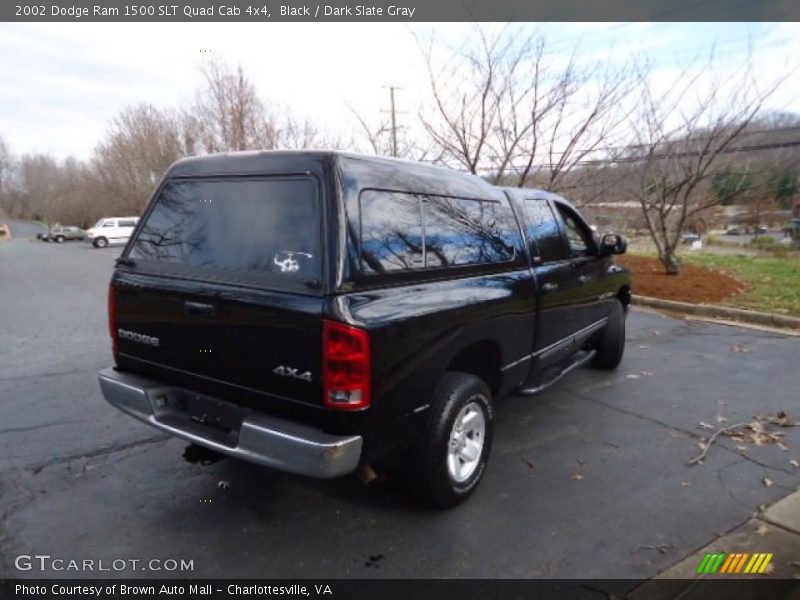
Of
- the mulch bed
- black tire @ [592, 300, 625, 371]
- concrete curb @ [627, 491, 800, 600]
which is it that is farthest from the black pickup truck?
the mulch bed

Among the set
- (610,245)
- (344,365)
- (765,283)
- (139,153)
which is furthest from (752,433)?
(139,153)

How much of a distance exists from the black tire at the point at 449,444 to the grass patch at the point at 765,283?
268 inches

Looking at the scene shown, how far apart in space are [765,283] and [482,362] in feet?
30.7

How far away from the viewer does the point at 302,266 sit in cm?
254

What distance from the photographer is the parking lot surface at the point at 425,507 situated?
264 centimetres

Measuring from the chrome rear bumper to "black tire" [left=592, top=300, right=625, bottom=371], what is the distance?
385 cm

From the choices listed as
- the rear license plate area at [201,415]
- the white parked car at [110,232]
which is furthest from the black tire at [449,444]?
the white parked car at [110,232]

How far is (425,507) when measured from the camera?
3045 mm

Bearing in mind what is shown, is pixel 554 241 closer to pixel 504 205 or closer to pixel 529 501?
pixel 504 205

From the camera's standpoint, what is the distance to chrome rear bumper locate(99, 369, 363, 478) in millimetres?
2373

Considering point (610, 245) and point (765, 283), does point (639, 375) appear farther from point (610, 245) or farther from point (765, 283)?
point (765, 283)

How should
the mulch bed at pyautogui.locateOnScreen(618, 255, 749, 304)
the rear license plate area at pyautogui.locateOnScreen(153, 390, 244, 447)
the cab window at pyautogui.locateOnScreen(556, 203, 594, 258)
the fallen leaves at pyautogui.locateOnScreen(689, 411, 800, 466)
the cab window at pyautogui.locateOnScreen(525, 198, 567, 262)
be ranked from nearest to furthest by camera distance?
the rear license plate area at pyautogui.locateOnScreen(153, 390, 244, 447) < the fallen leaves at pyautogui.locateOnScreen(689, 411, 800, 466) < the cab window at pyautogui.locateOnScreen(525, 198, 567, 262) < the cab window at pyautogui.locateOnScreen(556, 203, 594, 258) < the mulch bed at pyautogui.locateOnScreen(618, 255, 749, 304)

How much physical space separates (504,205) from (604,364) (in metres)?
2.65
